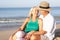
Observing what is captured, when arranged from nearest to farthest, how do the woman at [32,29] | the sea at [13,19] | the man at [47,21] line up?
the woman at [32,29], the man at [47,21], the sea at [13,19]

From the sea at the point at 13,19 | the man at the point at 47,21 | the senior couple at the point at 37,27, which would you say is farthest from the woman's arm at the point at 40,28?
the sea at the point at 13,19

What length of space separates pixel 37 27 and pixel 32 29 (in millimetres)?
105

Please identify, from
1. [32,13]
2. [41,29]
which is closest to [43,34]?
[41,29]

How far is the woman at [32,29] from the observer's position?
372 cm

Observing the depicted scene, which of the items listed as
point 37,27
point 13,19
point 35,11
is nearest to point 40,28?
point 37,27

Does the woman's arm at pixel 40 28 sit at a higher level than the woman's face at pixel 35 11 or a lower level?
lower

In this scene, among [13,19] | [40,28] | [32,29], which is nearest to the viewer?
[40,28]

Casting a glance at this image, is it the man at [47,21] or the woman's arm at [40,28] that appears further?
the man at [47,21]

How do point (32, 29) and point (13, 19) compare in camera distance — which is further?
point (13, 19)

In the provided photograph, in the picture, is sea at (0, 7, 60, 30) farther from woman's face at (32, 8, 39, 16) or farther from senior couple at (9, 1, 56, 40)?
woman's face at (32, 8, 39, 16)

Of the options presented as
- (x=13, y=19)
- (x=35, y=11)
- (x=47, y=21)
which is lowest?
(x=13, y=19)

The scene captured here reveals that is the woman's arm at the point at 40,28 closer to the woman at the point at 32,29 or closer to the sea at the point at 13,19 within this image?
the woman at the point at 32,29

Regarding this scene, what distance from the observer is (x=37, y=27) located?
3.88 metres

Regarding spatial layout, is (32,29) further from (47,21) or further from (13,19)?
(13,19)
